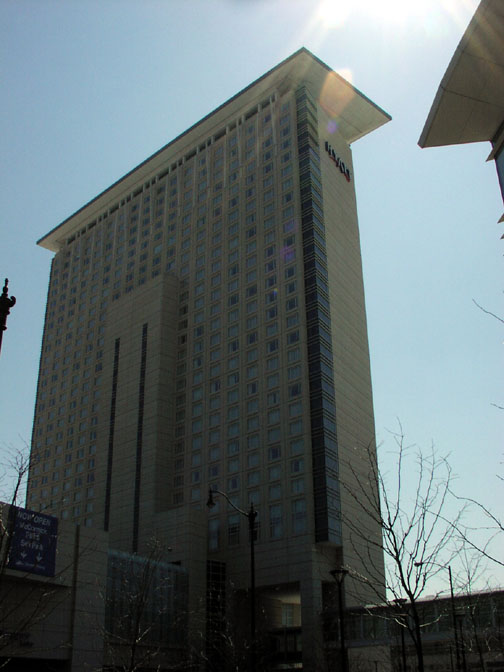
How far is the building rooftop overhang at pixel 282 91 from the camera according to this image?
109000mm

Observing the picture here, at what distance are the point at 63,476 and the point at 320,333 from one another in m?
54.0

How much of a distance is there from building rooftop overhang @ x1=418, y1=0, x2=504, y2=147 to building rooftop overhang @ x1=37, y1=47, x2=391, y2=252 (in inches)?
3669

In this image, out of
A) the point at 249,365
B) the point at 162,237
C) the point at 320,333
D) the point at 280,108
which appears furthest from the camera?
the point at 162,237

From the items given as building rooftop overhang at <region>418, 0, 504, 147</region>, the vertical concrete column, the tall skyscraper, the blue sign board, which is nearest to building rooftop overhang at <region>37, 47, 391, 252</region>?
the tall skyscraper

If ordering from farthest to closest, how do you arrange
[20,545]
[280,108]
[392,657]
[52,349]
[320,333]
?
[52,349]
[280,108]
[320,333]
[392,657]
[20,545]

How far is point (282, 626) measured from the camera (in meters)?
90.9

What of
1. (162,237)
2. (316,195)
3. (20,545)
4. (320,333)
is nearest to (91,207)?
(162,237)

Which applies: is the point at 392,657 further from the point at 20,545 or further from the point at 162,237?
the point at 162,237

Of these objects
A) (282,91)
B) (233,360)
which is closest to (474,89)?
(233,360)

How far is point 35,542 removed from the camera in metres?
52.7

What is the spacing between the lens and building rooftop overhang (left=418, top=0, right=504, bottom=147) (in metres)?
16.8

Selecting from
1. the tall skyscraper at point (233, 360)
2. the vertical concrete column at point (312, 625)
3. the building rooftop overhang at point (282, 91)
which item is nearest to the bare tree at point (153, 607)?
the tall skyscraper at point (233, 360)

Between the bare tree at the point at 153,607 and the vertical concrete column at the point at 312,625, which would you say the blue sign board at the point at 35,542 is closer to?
the bare tree at the point at 153,607

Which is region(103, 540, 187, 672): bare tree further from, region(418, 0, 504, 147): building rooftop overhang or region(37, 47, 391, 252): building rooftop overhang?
region(37, 47, 391, 252): building rooftop overhang
